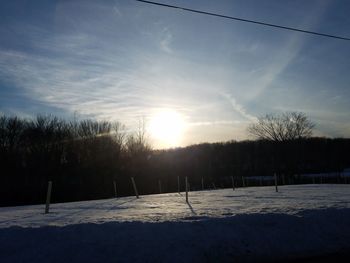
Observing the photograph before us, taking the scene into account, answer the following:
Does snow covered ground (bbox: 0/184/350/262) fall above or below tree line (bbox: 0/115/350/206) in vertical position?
below

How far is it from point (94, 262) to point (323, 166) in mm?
123697

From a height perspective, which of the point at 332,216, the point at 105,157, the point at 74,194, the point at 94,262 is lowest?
the point at 94,262

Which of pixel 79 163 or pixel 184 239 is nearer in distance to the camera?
pixel 184 239

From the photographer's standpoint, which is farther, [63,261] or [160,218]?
[160,218]

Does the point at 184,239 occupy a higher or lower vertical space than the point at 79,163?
lower

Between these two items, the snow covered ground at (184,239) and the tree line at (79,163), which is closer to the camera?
the snow covered ground at (184,239)

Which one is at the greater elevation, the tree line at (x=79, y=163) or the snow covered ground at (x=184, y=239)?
the tree line at (x=79, y=163)

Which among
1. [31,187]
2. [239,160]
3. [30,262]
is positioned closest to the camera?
[30,262]

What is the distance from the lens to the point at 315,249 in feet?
35.9

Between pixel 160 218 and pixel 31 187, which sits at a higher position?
pixel 31 187

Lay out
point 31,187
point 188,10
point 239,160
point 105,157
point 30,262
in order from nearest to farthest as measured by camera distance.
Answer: point 30,262 < point 188,10 < point 31,187 < point 105,157 < point 239,160

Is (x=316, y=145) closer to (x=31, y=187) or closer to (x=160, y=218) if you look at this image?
(x=31, y=187)

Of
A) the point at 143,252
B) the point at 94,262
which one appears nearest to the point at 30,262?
the point at 94,262

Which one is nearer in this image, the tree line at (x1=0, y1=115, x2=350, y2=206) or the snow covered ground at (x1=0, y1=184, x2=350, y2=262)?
the snow covered ground at (x1=0, y1=184, x2=350, y2=262)
